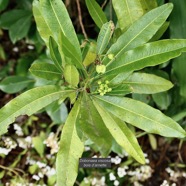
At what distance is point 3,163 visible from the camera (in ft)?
5.49

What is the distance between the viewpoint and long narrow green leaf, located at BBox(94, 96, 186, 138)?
3.51 ft

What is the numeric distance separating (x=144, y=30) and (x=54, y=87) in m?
0.31

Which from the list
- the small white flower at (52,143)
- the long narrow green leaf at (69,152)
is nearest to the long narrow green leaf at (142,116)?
the long narrow green leaf at (69,152)

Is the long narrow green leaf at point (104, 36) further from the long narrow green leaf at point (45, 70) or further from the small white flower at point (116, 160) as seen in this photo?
the small white flower at point (116, 160)

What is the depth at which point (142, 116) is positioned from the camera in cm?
108

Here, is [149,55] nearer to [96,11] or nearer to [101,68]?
[101,68]

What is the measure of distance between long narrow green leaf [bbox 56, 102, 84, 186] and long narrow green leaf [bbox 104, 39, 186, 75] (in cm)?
18

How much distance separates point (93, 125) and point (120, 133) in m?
0.10

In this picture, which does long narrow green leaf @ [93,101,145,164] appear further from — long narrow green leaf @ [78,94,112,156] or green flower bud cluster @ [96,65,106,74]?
green flower bud cluster @ [96,65,106,74]

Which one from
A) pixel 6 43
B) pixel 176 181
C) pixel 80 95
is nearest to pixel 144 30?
pixel 80 95

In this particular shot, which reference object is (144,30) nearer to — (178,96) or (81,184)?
(178,96)

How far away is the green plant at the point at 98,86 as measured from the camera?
1.02 m

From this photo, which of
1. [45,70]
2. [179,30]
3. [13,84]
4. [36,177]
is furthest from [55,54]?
[36,177]

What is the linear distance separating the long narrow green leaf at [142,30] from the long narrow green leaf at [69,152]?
0.21m
